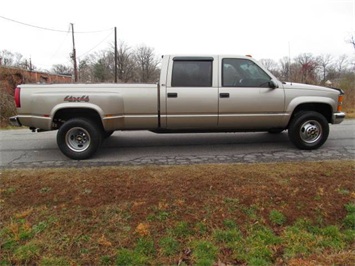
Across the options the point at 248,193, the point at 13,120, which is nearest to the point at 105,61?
the point at 13,120

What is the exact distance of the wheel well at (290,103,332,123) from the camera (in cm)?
562

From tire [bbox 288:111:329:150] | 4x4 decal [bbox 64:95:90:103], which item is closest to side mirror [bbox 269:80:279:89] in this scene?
tire [bbox 288:111:329:150]

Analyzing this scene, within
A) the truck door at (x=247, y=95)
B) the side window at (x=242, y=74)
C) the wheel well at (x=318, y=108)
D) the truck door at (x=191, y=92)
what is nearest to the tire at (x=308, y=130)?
the wheel well at (x=318, y=108)

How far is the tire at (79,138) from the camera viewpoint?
5.13m

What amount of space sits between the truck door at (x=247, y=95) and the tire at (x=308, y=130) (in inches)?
14.2

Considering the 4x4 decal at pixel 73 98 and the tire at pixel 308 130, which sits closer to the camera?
the 4x4 decal at pixel 73 98

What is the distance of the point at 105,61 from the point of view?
4753cm

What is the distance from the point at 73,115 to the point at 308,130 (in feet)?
15.4

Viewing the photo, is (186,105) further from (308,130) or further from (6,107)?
(6,107)

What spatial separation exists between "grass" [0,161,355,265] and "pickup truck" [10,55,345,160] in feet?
4.25

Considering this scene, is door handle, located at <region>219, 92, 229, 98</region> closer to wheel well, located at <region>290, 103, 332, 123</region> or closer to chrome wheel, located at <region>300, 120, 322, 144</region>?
wheel well, located at <region>290, 103, 332, 123</region>

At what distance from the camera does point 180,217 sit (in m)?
2.97

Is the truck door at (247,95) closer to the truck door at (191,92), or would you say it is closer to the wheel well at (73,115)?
the truck door at (191,92)

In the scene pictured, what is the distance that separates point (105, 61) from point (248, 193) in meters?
47.9
